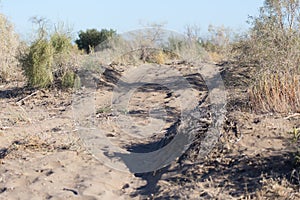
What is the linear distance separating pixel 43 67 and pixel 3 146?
370cm

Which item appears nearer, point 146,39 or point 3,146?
point 3,146

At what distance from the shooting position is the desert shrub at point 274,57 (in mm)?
6660

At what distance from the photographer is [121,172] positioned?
5.92 meters

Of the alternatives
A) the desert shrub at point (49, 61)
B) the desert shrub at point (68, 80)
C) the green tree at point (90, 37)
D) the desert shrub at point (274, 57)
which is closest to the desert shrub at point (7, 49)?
the desert shrub at point (49, 61)

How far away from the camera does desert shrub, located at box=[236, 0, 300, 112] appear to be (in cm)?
666

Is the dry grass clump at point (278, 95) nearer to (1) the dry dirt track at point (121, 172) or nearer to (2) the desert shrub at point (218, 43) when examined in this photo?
(1) the dry dirt track at point (121, 172)

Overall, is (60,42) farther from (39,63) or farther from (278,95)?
(278,95)

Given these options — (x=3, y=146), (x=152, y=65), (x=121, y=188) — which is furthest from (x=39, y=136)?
(x=152, y=65)

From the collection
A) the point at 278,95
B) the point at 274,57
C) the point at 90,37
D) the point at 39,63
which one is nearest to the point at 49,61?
the point at 39,63

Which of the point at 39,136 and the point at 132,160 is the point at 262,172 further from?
the point at 39,136

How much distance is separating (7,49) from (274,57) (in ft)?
22.8

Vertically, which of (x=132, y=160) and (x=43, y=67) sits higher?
(x=43, y=67)

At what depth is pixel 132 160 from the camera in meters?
6.28

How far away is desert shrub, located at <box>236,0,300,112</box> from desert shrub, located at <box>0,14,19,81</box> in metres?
5.45
